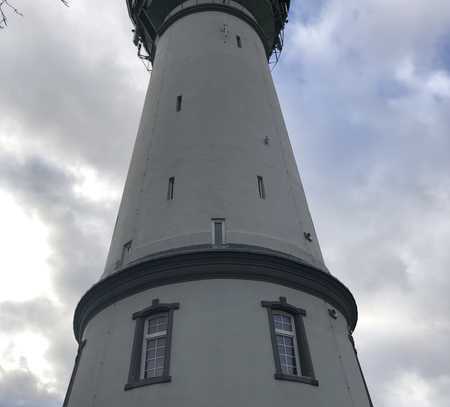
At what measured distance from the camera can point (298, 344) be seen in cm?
1744

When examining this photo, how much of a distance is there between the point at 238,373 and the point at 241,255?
4345mm

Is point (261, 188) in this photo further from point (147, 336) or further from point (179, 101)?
point (147, 336)

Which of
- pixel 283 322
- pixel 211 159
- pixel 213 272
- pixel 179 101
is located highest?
pixel 179 101

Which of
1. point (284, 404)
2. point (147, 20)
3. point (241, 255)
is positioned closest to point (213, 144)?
point (241, 255)

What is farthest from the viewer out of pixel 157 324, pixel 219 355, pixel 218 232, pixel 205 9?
pixel 205 9

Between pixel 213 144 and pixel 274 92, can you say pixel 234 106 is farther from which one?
pixel 274 92

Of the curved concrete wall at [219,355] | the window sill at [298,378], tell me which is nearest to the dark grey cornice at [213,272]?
the curved concrete wall at [219,355]

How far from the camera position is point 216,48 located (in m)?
28.9

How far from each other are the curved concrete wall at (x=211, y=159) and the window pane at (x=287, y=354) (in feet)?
12.9

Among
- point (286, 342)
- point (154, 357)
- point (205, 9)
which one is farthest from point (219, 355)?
point (205, 9)

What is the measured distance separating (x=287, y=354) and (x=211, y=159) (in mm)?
9466

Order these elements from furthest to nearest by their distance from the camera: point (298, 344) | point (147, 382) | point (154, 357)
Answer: point (298, 344) → point (154, 357) → point (147, 382)

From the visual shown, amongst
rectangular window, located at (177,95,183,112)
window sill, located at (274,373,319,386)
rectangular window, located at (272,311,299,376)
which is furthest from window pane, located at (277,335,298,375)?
rectangular window, located at (177,95,183,112)

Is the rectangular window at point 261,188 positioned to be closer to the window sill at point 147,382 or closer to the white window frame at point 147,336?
the white window frame at point 147,336
